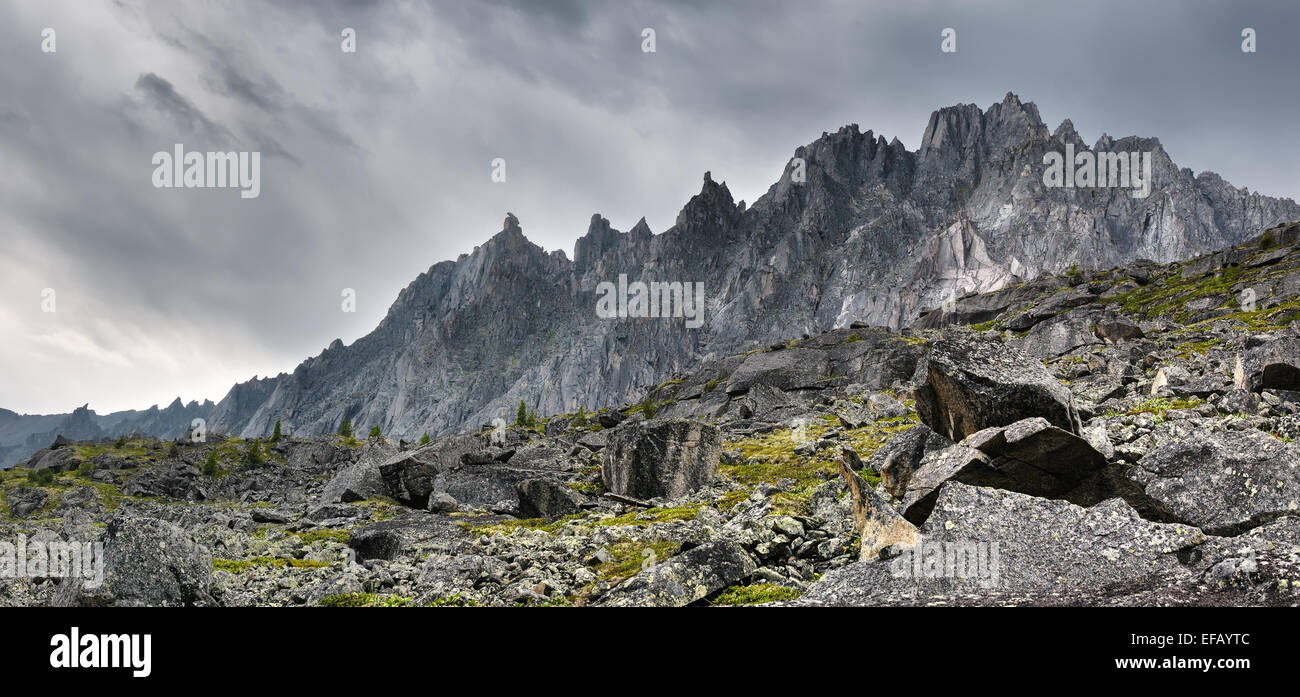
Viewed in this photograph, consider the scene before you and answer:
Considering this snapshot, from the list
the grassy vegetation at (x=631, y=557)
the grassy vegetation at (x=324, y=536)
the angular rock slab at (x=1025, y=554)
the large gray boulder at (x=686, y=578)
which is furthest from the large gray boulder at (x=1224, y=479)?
the grassy vegetation at (x=324, y=536)

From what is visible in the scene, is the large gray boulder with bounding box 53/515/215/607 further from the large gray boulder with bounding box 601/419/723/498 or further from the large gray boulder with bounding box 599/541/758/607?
the large gray boulder with bounding box 601/419/723/498

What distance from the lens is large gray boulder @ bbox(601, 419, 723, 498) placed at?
1447 inches

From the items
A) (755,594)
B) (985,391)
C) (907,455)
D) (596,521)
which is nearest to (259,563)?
(596,521)

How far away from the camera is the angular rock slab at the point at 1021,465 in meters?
14.9

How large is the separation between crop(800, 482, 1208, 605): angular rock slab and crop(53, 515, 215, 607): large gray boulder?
16698 millimetres

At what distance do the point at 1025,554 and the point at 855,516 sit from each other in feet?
21.1

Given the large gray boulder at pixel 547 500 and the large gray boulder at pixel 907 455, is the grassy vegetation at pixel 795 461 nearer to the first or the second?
the large gray boulder at pixel 907 455

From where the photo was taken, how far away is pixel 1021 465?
15484 millimetres

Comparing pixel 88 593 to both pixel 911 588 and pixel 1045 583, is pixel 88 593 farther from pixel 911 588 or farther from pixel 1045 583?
pixel 1045 583

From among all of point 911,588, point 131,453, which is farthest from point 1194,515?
point 131,453

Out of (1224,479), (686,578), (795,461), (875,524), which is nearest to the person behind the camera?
(1224,479)

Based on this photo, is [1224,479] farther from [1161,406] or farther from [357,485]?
[357,485]
